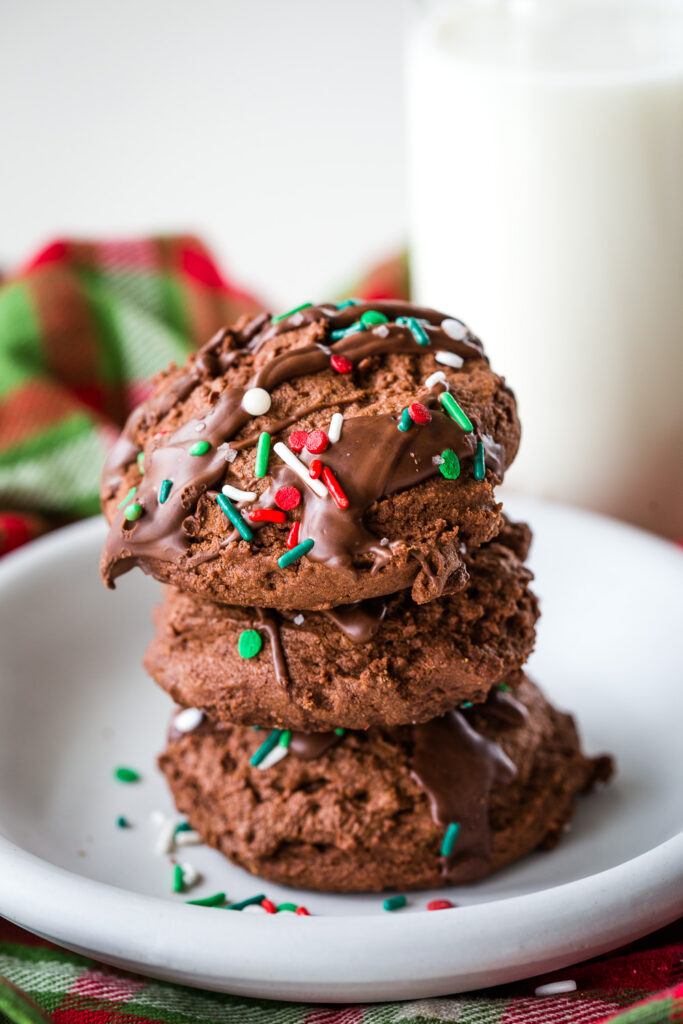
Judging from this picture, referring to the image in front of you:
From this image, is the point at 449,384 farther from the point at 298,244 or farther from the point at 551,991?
the point at 298,244

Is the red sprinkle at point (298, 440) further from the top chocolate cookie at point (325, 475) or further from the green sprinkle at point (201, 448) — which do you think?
the green sprinkle at point (201, 448)

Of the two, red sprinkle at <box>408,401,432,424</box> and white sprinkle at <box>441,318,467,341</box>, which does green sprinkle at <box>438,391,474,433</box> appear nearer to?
red sprinkle at <box>408,401,432,424</box>

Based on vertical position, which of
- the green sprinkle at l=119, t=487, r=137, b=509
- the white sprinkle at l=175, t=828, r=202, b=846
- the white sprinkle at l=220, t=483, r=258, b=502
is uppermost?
the white sprinkle at l=220, t=483, r=258, b=502

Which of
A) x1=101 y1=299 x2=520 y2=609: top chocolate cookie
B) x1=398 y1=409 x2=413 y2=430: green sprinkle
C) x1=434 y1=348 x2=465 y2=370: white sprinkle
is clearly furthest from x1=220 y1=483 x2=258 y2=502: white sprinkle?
x1=434 y1=348 x2=465 y2=370: white sprinkle

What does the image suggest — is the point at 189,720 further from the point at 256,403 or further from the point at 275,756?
the point at 256,403

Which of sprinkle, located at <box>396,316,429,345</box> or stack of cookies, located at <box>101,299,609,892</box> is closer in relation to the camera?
stack of cookies, located at <box>101,299,609,892</box>

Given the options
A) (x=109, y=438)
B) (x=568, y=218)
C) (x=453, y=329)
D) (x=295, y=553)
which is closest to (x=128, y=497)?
(x=295, y=553)

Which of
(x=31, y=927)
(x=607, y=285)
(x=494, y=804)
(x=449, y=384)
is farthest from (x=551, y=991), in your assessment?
(x=607, y=285)

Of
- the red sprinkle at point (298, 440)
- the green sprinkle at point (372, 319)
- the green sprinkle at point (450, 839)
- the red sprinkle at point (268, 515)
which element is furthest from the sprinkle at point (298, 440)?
the green sprinkle at point (450, 839)
